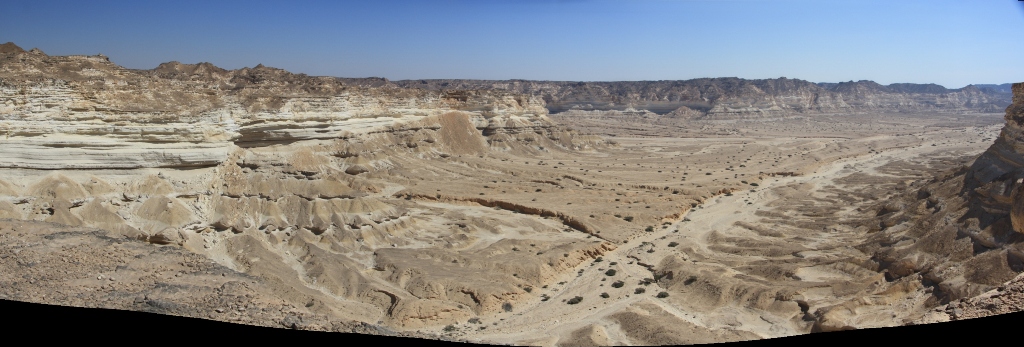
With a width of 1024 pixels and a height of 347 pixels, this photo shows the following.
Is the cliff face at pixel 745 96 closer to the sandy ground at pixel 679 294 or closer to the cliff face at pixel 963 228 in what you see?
the sandy ground at pixel 679 294

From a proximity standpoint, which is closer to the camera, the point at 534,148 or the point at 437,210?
the point at 437,210

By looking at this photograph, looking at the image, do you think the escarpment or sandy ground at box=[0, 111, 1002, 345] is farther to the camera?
the escarpment

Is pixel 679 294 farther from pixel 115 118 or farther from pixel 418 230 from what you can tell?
pixel 115 118

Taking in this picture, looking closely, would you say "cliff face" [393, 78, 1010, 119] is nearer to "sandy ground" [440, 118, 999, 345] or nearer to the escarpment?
"sandy ground" [440, 118, 999, 345]

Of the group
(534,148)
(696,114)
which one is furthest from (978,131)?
(534,148)

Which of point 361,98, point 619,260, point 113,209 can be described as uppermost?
point 361,98

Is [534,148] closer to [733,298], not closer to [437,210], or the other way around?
[437,210]

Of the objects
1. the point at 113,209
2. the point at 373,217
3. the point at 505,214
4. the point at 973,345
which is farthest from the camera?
the point at 505,214

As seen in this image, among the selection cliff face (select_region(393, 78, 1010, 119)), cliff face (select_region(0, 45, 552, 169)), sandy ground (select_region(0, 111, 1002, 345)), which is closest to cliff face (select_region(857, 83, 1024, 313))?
sandy ground (select_region(0, 111, 1002, 345))
